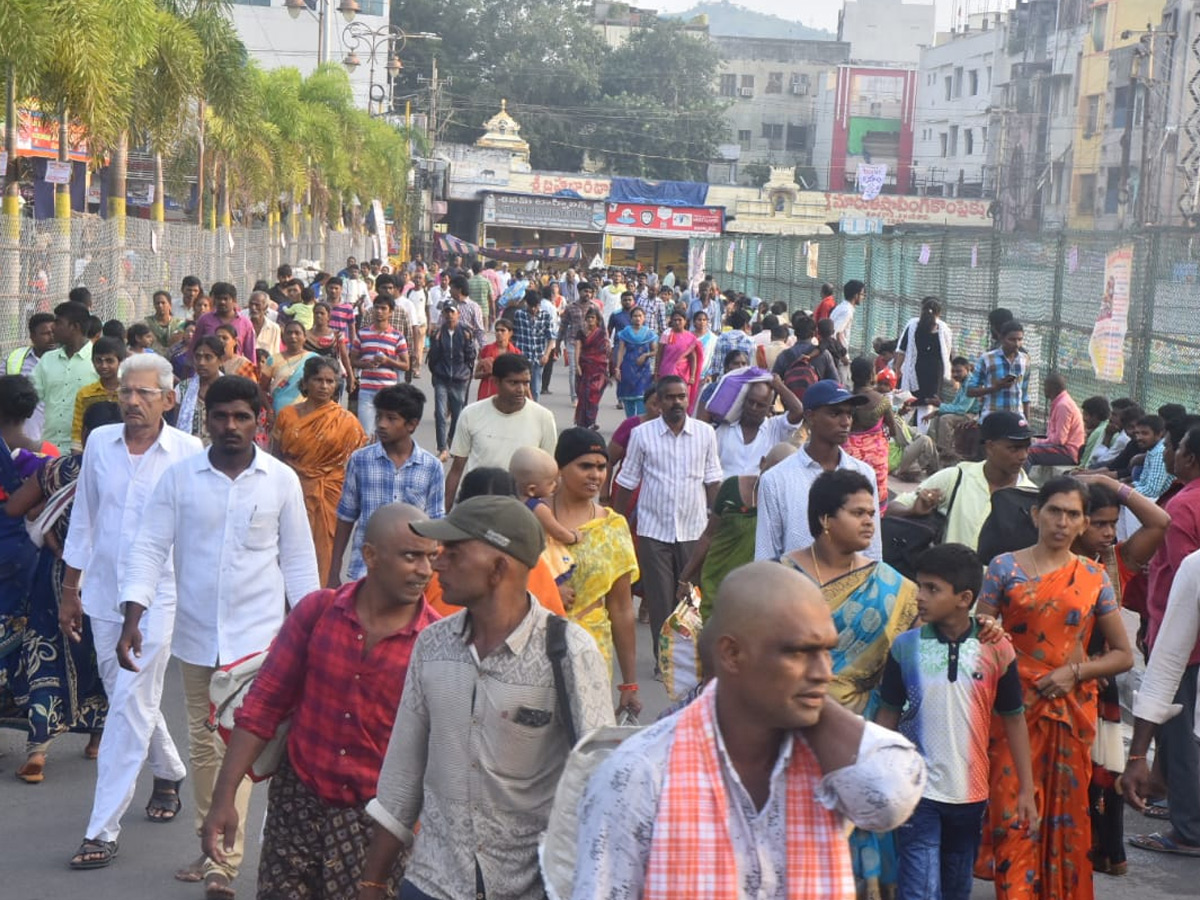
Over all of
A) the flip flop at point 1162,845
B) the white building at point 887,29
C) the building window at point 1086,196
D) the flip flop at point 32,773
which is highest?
the white building at point 887,29

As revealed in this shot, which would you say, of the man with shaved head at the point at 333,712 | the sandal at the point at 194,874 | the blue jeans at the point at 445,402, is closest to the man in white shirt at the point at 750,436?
the sandal at the point at 194,874

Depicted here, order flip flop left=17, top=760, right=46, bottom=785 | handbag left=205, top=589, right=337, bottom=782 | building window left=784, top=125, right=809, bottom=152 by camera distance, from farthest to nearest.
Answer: building window left=784, top=125, right=809, bottom=152, flip flop left=17, top=760, right=46, bottom=785, handbag left=205, top=589, right=337, bottom=782

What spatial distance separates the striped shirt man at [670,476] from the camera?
8.97m

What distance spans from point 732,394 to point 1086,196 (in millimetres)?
57916

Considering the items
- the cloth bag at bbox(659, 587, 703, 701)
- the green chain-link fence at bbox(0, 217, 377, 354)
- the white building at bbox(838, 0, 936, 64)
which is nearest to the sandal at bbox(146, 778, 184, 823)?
the cloth bag at bbox(659, 587, 703, 701)

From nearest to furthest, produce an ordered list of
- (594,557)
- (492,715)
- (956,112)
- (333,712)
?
(492,715)
(333,712)
(594,557)
(956,112)

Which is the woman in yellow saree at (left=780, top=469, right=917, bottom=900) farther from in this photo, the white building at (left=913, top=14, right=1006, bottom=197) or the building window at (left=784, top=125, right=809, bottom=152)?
the building window at (left=784, top=125, right=809, bottom=152)

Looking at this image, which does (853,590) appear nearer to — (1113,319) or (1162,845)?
(1162,845)

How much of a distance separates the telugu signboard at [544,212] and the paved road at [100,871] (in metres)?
62.1

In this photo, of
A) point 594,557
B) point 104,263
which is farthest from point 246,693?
point 104,263

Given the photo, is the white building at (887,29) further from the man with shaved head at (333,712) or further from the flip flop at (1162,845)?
the man with shaved head at (333,712)

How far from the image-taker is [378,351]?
14.5 m

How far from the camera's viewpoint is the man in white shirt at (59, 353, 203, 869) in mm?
6309

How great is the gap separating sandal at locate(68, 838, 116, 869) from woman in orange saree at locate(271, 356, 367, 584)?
3100 millimetres
